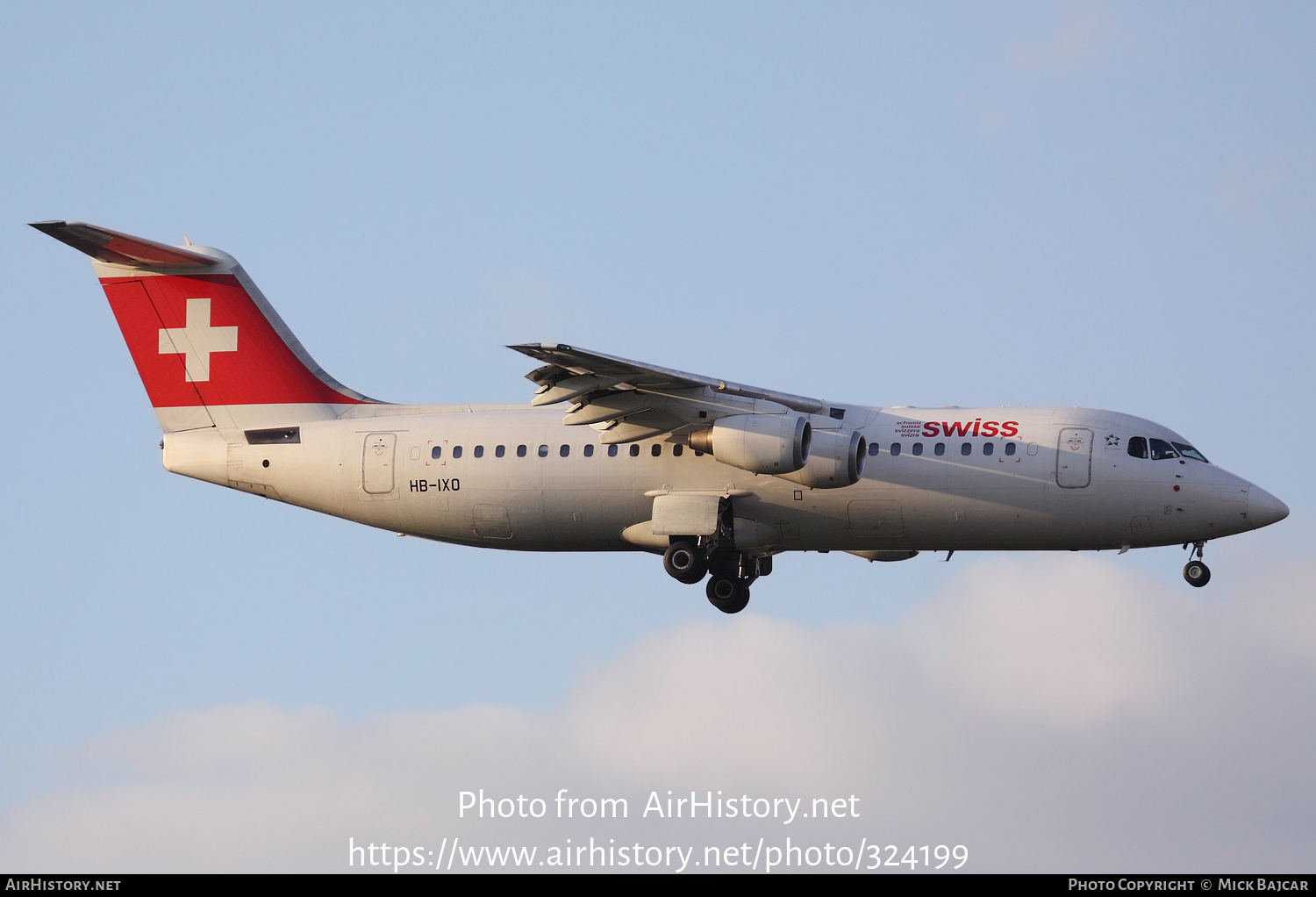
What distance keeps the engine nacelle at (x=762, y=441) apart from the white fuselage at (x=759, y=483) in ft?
3.62

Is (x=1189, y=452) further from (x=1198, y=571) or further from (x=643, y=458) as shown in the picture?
(x=643, y=458)

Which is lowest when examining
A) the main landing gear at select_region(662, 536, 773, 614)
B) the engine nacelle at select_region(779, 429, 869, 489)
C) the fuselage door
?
the main landing gear at select_region(662, 536, 773, 614)

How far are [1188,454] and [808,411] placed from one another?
219 inches

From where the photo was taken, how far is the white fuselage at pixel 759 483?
24875mm

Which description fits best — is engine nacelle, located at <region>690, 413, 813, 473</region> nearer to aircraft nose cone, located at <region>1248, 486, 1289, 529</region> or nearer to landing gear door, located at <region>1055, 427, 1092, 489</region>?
landing gear door, located at <region>1055, 427, 1092, 489</region>

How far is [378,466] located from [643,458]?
174 inches

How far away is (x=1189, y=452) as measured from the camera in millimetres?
25188

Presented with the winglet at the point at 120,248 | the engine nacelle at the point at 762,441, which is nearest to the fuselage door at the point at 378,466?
the winglet at the point at 120,248

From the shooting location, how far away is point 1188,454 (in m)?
25.1

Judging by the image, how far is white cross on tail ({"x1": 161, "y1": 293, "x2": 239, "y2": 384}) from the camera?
28656 millimetres

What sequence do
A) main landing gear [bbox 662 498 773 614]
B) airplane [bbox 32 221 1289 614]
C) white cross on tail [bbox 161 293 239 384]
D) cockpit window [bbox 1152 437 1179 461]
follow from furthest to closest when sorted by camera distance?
1. white cross on tail [bbox 161 293 239 384]
2. main landing gear [bbox 662 498 773 614]
3. cockpit window [bbox 1152 437 1179 461]
4. airplane [bbox 32 221 1289 614]

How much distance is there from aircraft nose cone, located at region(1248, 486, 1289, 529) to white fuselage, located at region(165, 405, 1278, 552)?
0.03 metres

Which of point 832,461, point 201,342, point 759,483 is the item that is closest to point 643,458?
point 759,483

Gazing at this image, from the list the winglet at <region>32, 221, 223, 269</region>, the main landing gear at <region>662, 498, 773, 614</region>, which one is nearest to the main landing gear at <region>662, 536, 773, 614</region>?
the main landing gear at <region>662, 498, 773, 614</region>
